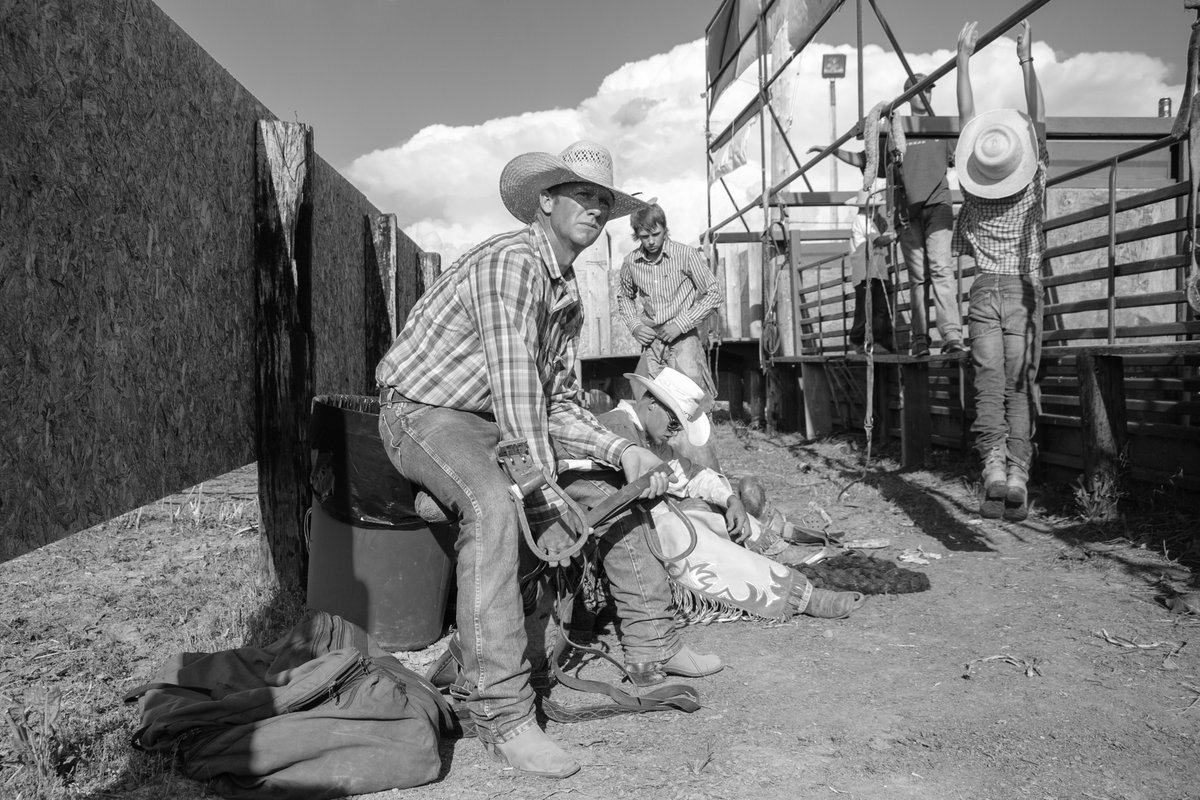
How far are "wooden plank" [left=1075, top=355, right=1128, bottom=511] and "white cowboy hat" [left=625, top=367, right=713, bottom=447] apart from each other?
279 centimetres

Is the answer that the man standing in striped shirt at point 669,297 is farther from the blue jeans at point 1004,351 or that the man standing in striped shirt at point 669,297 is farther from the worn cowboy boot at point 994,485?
the worn cowboy boot at point 994,485

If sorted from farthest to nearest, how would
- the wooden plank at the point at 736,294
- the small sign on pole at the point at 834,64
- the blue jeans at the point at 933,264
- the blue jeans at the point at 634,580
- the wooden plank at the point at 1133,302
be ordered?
the small sign on pole at the point at 834,64 → the wooden plank at the point at 736,294 → the blue jeans at the point at 933,264 → the wooden plank at the point at 1133,302 → the blue jeans at the point at 634,580

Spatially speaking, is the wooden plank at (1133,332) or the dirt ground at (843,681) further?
A: the wooden plank at (1133,332)

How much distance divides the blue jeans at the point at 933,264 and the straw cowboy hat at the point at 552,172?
442 cm

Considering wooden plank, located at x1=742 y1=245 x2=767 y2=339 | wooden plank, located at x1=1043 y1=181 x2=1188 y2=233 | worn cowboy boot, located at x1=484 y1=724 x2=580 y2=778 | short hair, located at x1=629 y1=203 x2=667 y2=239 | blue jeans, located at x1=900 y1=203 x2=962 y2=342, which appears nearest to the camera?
worn cowboy boot, located at x1=484 y1=724 x2=580 y2=778

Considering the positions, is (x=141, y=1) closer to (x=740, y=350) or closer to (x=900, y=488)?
(x=900, y=488)

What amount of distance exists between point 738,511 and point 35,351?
2753 millimetres

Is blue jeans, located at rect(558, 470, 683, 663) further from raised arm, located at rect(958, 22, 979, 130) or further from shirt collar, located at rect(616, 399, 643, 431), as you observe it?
raised arm, located at rect(958, 22, 979, 130)

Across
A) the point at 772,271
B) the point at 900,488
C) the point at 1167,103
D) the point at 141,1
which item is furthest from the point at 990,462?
the point at 1167,103

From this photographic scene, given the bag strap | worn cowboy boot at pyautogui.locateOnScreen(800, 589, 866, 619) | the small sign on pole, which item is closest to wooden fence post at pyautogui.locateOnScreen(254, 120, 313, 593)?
the bag strap

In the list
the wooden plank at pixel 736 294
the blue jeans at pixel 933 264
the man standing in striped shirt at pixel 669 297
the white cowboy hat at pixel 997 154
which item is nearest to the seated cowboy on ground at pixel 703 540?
the white cowboy hat at pixel 997 154

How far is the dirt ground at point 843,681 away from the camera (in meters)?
2.60

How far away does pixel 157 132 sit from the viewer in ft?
11.4

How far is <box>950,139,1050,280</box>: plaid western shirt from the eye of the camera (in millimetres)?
5285
